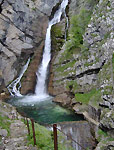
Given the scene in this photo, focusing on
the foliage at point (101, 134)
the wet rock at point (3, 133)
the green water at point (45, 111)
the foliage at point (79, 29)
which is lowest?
the foliage at point (101, 134)

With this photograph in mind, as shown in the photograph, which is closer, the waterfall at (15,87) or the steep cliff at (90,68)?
the steep cliff at (90,68)

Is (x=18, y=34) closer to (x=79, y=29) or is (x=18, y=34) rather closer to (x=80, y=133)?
(x=79, y=29)

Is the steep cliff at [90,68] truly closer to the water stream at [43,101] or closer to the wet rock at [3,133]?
the water stream at [43,101]

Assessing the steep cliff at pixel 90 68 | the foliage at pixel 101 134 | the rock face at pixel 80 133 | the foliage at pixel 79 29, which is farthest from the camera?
the foliage at pixel 79 29

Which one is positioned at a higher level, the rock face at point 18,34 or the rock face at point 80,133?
the rock face at point 18,34

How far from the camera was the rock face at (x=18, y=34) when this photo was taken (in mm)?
23797

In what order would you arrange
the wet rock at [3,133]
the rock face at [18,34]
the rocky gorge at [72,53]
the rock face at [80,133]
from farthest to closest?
the rock face at [18,34], the rocky gorge at [72,53], the rock face at [80,133], the wet rock at [3,133]

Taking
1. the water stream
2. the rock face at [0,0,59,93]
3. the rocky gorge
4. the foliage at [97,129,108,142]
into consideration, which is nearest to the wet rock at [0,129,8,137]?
the rocky gorge

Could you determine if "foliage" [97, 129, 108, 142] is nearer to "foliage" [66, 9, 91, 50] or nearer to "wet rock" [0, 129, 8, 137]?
"wet rock" [0, 129, 8, 137]

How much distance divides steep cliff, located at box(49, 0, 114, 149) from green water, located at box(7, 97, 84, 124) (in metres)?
0.96

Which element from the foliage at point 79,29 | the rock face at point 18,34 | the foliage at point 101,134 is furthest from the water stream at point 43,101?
the foliage at point 79,29

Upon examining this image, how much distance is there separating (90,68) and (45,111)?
7.16 metres

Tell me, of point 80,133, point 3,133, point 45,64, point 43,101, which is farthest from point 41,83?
point 3,133

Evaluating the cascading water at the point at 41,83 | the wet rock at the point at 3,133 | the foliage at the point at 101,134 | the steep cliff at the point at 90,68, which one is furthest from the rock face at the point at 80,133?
the cascading water at the point at 41,83
